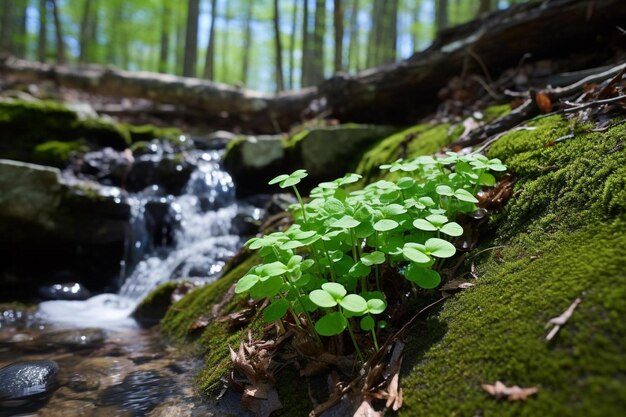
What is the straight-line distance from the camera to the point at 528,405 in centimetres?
123

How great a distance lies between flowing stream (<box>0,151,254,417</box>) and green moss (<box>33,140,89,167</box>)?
4.39ft

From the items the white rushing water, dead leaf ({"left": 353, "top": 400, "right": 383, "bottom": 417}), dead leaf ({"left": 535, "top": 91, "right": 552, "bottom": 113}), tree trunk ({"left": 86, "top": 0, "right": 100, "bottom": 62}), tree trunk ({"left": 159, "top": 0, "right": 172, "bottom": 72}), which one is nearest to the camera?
dead leaf ({"left": 353, "top": 400, "right": 383, "bottom": 417})

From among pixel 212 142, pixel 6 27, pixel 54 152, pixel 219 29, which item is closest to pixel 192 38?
pixel 212 142

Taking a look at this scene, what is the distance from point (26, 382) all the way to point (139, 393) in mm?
697

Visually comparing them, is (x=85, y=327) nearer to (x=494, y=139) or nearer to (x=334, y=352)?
(x=334, y=352)

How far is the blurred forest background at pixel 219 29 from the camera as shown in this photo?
1425 cm

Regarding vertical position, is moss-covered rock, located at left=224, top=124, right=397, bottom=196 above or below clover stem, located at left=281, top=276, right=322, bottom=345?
above

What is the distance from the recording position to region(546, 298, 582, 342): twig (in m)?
1.35

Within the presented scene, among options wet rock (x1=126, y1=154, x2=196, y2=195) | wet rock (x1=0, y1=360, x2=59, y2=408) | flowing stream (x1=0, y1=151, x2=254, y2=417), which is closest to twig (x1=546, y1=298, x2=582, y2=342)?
flowing stream (x1=0, y1=151, x2=254, y2=417)

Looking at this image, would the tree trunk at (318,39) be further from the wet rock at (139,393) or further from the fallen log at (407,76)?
the wet rock at (139,393)

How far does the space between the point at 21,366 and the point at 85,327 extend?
1.36 metres

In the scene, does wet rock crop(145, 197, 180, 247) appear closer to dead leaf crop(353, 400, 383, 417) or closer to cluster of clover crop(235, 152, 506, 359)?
cluster of clover crop(235, 152, 506, 359)

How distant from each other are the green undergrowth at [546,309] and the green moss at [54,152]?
246 inches

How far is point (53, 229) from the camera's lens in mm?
5277
